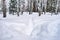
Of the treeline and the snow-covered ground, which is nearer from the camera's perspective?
the snow-covered ground

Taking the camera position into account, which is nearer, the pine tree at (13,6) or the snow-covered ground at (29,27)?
the snow-covered ground at (29,27)

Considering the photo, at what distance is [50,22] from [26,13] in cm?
31

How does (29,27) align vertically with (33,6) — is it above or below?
below

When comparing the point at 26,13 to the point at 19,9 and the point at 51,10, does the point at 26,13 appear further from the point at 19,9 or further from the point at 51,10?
the point at 51,10

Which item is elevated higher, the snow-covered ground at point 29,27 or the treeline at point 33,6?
the treeline at point 33,6

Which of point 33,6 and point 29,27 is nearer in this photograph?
point 29,27

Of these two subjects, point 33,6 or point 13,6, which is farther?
point 33,6

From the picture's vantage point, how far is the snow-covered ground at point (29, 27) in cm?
117

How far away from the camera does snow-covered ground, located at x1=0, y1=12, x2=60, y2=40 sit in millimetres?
1173

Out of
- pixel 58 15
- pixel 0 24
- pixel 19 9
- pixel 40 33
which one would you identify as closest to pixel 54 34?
pixel 40 33

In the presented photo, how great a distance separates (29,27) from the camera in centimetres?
129

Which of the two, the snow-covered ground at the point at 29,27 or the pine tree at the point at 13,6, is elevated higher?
the pine tree at the point at 13,6

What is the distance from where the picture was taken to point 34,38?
128 centimetres

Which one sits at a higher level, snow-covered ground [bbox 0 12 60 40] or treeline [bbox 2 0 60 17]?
treeline [bbox 2 0 60 17]
